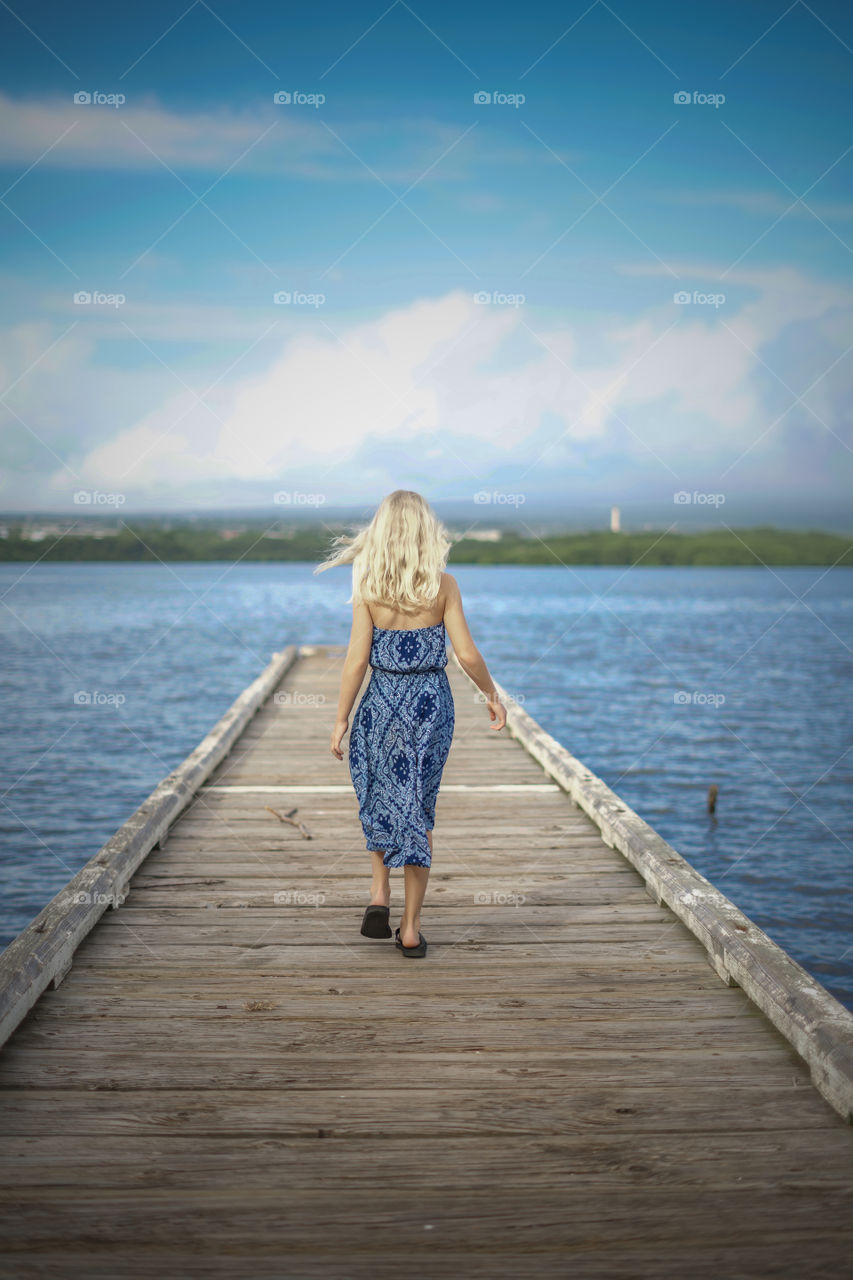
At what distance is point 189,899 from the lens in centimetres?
481

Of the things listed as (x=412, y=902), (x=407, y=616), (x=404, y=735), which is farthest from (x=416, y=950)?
(x=407, y=616)

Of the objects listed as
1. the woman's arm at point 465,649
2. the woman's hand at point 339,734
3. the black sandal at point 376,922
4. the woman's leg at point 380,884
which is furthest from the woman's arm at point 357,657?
the black sandal at point 376,922

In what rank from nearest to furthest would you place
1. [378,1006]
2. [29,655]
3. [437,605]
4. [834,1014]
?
[834,1014], [378,1006], [437,605], [29,655]

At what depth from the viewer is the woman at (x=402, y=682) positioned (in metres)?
3.98

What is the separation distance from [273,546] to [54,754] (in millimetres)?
106975

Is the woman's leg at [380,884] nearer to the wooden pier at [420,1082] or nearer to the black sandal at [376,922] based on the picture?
the black sandal at [376,922]

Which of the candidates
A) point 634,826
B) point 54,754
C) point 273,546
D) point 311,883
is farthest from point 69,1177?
point 273,546

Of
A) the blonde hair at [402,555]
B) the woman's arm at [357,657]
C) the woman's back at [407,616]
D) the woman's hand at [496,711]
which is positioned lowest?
the woman's hand at [496,711]

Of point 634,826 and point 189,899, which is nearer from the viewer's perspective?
point 189,899

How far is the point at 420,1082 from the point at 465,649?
1.58 metres

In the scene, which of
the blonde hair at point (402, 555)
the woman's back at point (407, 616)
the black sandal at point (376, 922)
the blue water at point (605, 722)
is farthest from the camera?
the blue water at point (605, 722)

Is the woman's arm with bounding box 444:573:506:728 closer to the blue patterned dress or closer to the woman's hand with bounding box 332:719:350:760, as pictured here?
the blue patterned dress

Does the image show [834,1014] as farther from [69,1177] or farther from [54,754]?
[54,754]

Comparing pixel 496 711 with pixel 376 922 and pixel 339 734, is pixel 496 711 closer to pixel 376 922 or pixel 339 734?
pixel 339 734
